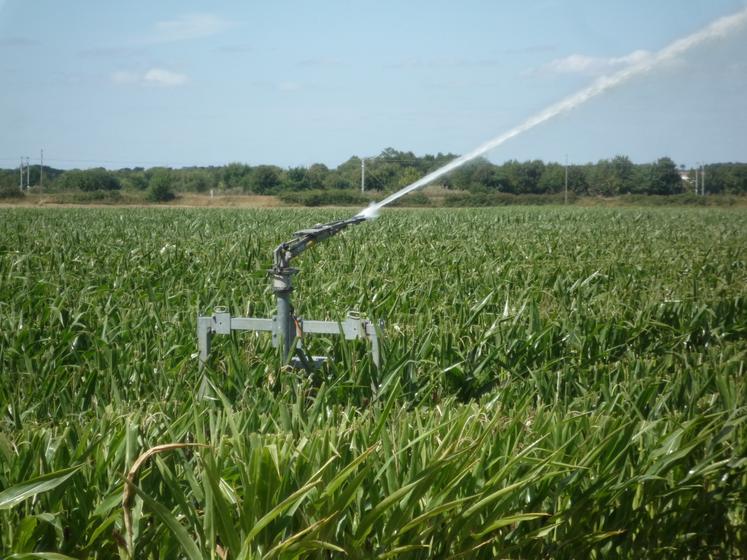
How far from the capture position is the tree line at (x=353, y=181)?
122 feet

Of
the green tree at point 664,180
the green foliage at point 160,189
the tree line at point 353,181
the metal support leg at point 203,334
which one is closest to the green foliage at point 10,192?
the tree line at point 353,181

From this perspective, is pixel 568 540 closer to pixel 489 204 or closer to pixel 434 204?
pixel 489 204

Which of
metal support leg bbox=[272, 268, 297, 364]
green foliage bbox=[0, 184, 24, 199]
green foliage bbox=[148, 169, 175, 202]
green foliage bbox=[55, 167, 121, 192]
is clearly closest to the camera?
metal support leg bbox=[272, 268, 297, 364]

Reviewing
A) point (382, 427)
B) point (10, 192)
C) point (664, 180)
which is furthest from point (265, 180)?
point (382, 427)

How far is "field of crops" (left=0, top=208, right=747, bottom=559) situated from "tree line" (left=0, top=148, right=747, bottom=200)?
21.3 meters

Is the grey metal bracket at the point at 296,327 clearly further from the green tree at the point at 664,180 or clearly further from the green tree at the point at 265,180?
the green tree at the point at 265,180

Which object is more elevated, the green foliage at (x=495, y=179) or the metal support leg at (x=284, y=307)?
the green foliage at (x=495, y=179)

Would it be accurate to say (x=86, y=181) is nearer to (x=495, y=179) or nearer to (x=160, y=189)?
(x=160, y=189)

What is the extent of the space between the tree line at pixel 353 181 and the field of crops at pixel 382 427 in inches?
839

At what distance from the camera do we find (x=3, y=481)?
6.22 ft

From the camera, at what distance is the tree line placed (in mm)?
37250

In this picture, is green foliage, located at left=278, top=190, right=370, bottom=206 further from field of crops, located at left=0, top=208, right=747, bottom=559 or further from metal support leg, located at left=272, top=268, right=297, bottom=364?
metal support leg, located at left=272, top=268, right=297, bottom=364

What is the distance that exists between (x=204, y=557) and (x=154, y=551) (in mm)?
218

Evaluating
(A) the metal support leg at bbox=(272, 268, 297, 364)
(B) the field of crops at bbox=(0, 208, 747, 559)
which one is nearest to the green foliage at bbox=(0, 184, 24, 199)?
(B) the field of crops at bbox=(0, 208, 747, 559)
